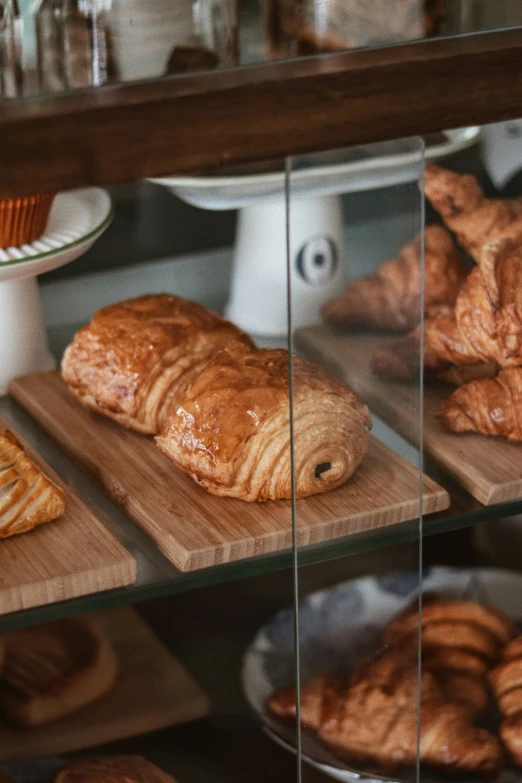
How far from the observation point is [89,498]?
83cm

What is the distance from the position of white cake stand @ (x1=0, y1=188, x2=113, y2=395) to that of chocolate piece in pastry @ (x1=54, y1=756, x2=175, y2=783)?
34 cm

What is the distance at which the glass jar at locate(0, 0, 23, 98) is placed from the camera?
1.97 feet

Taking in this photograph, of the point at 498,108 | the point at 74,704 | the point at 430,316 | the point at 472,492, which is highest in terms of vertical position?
the point at 498,108

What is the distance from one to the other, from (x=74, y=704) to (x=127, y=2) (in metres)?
0.56

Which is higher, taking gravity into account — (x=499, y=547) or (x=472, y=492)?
(x=472, y=492)

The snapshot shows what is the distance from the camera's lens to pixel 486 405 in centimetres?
82

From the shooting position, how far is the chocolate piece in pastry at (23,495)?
2.51ft

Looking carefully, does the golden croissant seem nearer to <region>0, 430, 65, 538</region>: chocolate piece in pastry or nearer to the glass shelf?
the glass shelf

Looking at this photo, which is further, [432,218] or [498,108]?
[432,218]

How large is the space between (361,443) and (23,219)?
1.03ft

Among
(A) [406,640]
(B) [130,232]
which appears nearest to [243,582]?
(A) [406,640]

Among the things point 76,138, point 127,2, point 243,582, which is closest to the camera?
A: point 76,138

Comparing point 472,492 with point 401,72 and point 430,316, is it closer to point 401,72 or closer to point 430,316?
point 430,316

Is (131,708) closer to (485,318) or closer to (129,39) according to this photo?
(485,318)
